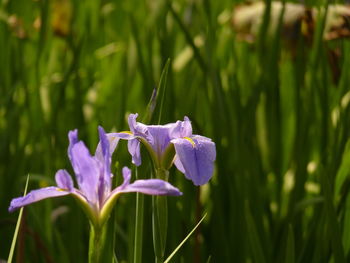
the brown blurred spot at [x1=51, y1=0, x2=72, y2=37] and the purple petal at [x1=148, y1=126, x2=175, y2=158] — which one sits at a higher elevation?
the brown blurred spot at [x1=51, y1=0, x2=72, y2=37]

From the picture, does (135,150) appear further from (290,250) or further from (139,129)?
(290,250)

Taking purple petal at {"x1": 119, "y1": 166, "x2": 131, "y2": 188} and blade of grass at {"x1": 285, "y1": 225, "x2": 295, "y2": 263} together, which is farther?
blade of grass at {"x1": 285, "y1": 225, "x2": 295, "y2": 263}

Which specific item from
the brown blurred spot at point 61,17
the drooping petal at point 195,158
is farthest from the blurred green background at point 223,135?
the brown blurred spot at point 61,17

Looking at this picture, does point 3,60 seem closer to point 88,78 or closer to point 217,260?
point 88,78

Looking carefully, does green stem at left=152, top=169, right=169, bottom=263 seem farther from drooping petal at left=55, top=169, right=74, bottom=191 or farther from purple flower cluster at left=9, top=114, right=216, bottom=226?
drooping petal at left=55, top=169, right=74, bottom=191

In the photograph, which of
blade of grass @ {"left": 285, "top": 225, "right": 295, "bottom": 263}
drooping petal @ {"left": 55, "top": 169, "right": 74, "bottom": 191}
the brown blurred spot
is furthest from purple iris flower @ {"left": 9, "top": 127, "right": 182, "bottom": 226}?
the brown blurred spot

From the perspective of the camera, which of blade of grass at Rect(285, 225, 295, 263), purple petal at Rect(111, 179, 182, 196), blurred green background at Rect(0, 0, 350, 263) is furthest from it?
A: blurred green background at Rect(0, 0, 350, 263)

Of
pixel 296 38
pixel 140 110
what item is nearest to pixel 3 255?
pixel 140 110
